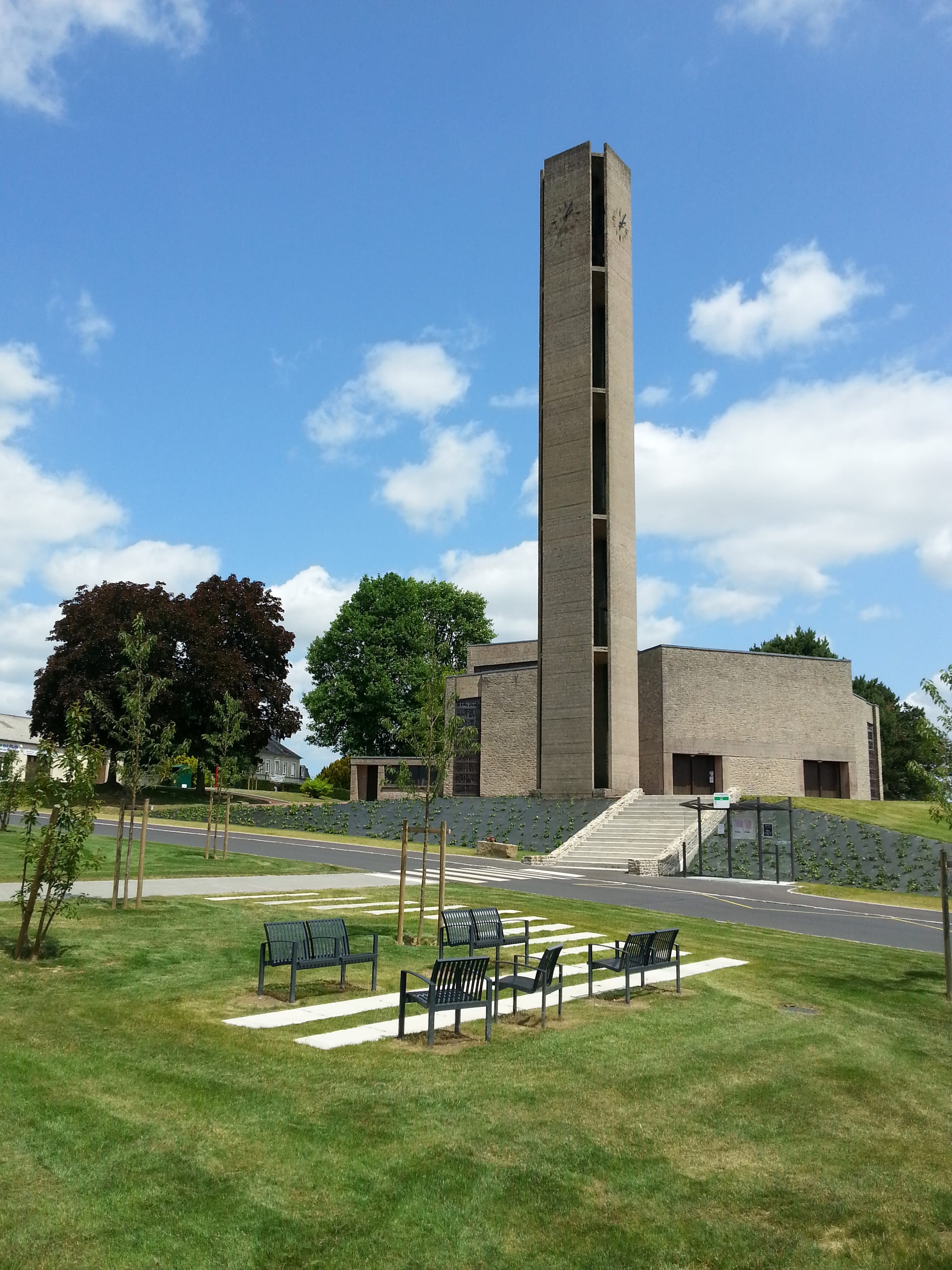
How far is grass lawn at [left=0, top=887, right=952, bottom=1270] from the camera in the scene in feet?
17.5

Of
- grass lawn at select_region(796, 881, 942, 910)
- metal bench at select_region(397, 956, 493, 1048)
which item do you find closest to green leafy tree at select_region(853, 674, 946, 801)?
grass lawn at select_region(796, 881, 942, 910)

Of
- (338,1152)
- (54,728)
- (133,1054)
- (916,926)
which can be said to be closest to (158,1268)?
(338,1152)

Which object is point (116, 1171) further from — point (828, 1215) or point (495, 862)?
point (495, 862)

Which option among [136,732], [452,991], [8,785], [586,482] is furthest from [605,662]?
[452,991]

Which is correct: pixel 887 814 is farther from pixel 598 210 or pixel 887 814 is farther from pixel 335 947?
pixel 335 947

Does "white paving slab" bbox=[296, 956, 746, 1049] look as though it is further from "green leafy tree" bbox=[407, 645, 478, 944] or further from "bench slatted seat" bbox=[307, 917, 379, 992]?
"green leafy tree" bbox=[407, 645, 478, 944]

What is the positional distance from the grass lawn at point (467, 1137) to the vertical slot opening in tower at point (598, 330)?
1626 inches

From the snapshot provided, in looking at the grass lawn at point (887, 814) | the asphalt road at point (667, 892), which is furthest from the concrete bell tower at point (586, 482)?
the asphalt road at point (667, 892)

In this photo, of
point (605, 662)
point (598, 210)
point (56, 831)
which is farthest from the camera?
point (598, 210)

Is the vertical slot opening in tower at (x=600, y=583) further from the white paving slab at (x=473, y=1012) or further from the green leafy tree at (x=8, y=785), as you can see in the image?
the white paving slab at (x=473, y=1012)

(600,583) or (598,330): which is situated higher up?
(598,330)

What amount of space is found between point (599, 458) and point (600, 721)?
13.4 metres

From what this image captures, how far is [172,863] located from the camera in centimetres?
2614

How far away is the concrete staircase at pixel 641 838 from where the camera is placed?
35.4 metres
